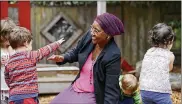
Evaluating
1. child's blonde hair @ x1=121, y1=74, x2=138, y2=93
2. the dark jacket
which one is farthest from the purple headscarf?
child's blonde hair @ x1=121, y1=74, x2=138, y2=93

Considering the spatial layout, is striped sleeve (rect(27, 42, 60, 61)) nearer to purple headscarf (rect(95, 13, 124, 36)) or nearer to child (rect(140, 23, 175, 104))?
purple headscarf (rect(95, 13, 124, 36))

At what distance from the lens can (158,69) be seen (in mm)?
4176

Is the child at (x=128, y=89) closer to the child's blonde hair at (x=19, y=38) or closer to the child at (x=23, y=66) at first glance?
the child at (x=23, y=66)

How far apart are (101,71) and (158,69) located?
39.4 inches

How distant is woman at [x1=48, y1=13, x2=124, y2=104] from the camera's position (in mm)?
3309

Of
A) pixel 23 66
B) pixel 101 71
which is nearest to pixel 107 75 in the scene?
pixel 101 71

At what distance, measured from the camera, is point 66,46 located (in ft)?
35.3

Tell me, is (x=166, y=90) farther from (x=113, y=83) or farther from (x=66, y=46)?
(x=66, y=46)

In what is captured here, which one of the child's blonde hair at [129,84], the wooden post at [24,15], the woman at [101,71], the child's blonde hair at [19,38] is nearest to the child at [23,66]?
the child's blonde hair at [19,38]

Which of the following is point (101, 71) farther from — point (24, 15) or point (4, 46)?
point (24, 15)

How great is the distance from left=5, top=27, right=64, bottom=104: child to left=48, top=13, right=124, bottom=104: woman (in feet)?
1.52

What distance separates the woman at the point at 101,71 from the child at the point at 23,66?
46 centimetres

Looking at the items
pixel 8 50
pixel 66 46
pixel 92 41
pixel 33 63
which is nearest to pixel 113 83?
pixel 92 41

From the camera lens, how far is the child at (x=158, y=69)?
4172 millimetres
